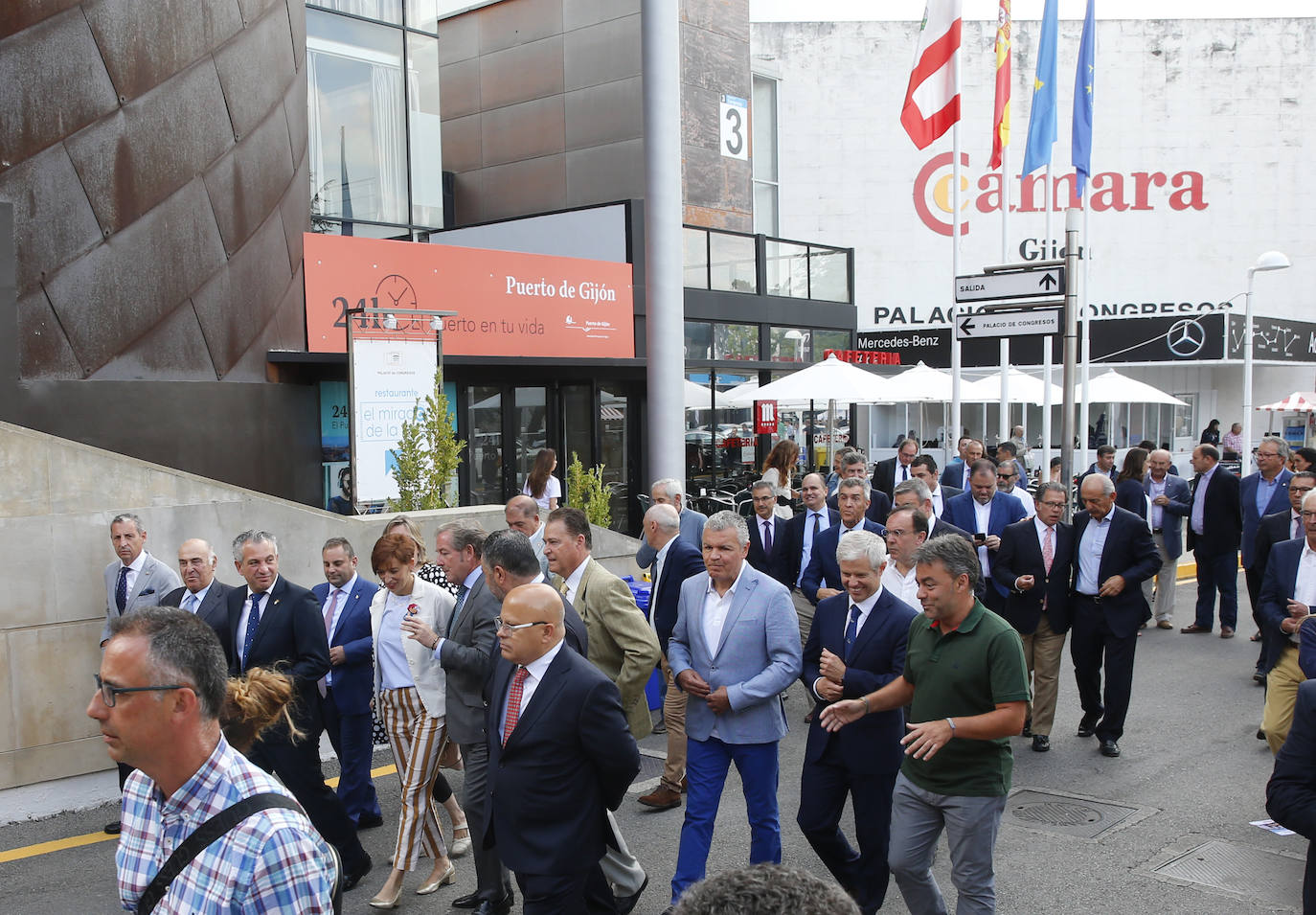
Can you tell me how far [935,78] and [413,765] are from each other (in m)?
13.4

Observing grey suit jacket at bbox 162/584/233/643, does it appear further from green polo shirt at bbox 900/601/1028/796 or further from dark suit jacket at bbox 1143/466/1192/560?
dark suit jacket at bbox 1143/466/1192/560

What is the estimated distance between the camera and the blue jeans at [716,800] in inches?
198

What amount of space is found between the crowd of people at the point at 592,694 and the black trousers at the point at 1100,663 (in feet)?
0.06

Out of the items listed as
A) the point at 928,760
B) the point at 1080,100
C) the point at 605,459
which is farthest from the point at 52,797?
the point at 1080,100

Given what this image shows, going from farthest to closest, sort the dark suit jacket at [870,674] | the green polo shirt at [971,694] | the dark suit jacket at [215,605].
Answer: the dark suit jacket at [215,605], the dark suit jacket at [870,674], the green polo shirt at [971,694]

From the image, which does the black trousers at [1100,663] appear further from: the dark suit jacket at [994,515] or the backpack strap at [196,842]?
the backpack strap at [196,842]

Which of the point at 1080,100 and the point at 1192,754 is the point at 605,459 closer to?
the point at 1080,100

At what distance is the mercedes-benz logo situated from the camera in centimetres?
3409

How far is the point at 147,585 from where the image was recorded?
6.73 m

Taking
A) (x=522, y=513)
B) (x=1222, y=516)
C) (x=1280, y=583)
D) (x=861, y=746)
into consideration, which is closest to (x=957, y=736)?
(x=861, y=746)

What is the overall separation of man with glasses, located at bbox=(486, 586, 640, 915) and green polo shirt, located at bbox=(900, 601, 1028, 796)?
4.09ft

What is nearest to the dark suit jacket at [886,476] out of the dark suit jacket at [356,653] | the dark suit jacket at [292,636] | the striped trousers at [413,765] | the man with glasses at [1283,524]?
the man with glasses at [1283,524]

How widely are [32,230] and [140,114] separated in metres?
1.55

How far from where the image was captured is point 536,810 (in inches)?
160
